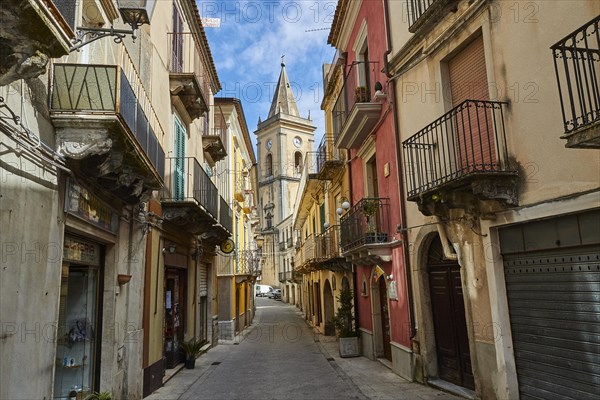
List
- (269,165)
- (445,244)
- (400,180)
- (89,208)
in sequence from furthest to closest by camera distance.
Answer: (269,165)
(400,180)
(445,244)
(89,208)

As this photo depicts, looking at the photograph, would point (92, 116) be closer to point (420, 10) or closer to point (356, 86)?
point (420, 10)

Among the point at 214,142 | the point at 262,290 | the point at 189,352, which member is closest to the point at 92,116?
the point at 189,352

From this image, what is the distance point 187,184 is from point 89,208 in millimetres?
5464

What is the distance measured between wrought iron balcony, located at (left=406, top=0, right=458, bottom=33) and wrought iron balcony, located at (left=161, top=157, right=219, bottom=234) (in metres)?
5.90

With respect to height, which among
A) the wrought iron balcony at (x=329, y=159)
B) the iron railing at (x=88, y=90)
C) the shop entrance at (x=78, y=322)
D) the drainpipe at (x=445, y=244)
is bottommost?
the shop entrance at (x=78, y=322)

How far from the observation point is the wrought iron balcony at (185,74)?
1098 cm

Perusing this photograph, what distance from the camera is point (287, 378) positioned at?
415 inches

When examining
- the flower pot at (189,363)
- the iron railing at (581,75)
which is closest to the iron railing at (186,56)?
the flower pot at (189,363)

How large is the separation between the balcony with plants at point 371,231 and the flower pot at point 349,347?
283 cm

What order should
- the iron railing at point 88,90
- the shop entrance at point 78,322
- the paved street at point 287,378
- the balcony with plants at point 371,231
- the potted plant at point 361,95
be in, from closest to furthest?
1. the iron railing at point 88,90
2. the shop entrance at point 78,322
3. the paved street at point 287,378
4. the balcony with plants at point 371,231
5. the potted plant at point 361,95

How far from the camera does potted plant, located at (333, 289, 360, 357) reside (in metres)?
13.4

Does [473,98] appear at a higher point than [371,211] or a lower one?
higher

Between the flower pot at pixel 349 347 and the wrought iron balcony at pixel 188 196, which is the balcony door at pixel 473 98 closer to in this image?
the wrought iron balcony at pixel 188 196

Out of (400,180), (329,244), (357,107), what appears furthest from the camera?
(329,244)
